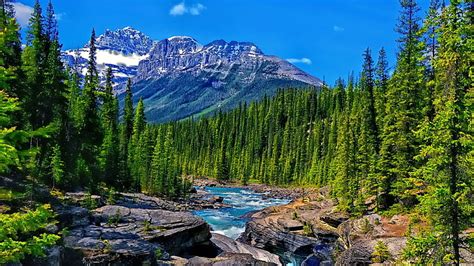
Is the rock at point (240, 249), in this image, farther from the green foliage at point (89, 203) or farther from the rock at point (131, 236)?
the green foliage at point (89, 203)

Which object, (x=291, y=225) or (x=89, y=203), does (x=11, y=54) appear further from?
(x=291, y=225)

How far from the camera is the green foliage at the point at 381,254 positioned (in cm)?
2557

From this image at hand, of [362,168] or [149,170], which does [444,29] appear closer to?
[362,168]

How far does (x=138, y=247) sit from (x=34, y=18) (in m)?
31.9

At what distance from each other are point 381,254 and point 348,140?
2989 centimetres

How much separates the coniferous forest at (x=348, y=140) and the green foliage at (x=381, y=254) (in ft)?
8.37

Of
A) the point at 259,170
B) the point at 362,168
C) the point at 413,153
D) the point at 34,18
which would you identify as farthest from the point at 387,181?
the point at 259,170

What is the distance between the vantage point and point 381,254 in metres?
25.8

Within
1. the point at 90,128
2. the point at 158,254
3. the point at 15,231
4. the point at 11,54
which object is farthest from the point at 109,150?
the point at 15,231

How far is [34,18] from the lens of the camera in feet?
150

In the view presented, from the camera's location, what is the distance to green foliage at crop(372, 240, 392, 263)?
25.6 m

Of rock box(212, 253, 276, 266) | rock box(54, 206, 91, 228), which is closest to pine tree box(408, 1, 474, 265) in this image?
rock box(212, 253, 276, 266)

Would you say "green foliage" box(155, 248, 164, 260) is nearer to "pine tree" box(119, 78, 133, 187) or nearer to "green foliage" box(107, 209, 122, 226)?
"green foliage" box(107, 209, 122, 226)

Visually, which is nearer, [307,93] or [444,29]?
[444,29]
